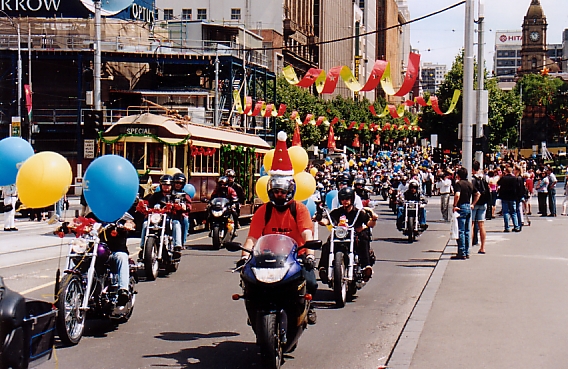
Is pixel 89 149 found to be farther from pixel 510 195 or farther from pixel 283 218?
pixel 283 218

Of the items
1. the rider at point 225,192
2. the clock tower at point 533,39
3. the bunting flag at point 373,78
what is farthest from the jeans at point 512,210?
the clock tower at point 533,39

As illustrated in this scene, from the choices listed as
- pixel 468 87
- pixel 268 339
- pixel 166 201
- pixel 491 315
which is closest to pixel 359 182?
pixel 166 201

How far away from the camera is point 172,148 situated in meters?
22.1

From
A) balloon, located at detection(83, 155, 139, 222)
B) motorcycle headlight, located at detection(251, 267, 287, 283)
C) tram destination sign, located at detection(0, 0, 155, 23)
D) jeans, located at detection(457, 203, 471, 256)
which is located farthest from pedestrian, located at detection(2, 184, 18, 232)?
tram destination sign, located at detection(0, 0, 155, 23)

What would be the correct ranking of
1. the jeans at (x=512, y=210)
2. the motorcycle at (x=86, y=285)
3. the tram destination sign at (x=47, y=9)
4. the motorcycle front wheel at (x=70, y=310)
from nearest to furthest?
the motorcycle front wheel at (x=70, y=310) → the motorcycle at (x=86, y=285) → the jeans at (x=512, y=210) → the tram destination sign at (x=47, y=9)

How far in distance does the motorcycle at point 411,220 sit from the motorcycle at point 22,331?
15.9 m

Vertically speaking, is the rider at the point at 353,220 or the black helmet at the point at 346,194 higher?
the black helmet at the point at 346,194

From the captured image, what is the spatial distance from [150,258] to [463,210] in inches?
255

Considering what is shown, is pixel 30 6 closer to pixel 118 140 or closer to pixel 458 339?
pixel 118 140

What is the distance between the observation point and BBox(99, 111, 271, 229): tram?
2194 cm

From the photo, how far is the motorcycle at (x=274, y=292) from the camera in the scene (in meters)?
7.46

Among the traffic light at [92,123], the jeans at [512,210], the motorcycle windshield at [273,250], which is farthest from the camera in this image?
the traffic light at [92,123]

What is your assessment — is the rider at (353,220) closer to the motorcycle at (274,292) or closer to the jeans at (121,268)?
the jeans at (121,268)

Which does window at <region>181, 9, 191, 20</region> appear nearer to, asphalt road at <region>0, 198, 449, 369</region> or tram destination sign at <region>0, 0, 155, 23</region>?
tram destination sign at <region>0, 0, 155, 23</region>
